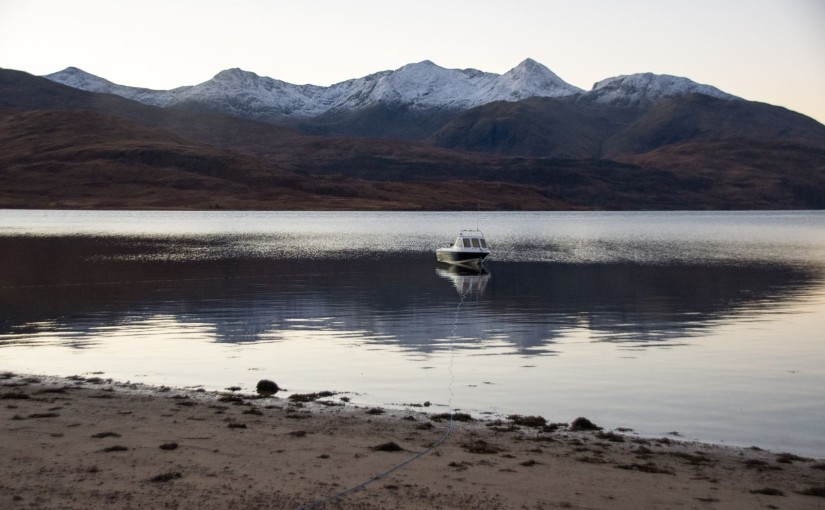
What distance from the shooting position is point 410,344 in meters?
29.2

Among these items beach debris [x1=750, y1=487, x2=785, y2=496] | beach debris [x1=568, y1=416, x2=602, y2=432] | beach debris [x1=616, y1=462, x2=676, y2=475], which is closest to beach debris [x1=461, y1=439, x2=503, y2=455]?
beach debris [x1=616, y1=462, x2=676, y2=475]

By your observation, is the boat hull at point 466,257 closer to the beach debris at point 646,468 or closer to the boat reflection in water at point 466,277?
the boat reflection in water at point 466,277

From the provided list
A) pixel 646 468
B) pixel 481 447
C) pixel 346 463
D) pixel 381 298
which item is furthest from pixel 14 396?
pixel 381 298

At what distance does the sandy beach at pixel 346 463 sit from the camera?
40.3ft

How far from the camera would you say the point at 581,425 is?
688 inches

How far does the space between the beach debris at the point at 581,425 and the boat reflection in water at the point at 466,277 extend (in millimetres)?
28747

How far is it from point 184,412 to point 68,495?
5.81 metres

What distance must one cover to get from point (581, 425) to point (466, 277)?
4098cm

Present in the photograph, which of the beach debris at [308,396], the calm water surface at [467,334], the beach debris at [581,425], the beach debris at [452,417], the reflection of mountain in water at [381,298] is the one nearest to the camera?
the beach debris at [581,425]

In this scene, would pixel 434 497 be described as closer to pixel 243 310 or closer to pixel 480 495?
pixel 480 495

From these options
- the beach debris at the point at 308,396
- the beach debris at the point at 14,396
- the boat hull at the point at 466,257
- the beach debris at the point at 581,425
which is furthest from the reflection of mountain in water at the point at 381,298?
the beach debris at the point at 14,396

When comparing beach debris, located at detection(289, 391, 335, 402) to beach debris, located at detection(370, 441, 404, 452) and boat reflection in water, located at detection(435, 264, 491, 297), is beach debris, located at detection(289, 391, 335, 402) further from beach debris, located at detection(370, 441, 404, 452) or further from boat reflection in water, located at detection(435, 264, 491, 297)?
boat reflection in water, located at detection(435, 264, 491, 297)

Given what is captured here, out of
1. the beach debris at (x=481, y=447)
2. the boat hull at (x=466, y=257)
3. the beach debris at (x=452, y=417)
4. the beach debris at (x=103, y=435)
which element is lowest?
the beach debris at (x=452, y=417)

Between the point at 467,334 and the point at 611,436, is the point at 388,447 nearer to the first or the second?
the point at 611,436
